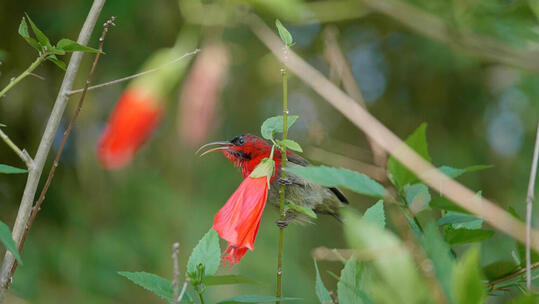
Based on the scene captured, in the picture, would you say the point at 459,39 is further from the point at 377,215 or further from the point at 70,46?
the point at 70,46

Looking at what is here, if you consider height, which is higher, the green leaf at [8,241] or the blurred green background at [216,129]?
the blurred green background at [216,129]

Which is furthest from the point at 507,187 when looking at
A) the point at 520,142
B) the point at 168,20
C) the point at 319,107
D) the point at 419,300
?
the point at 419,300

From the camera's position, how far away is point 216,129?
7.40 ft

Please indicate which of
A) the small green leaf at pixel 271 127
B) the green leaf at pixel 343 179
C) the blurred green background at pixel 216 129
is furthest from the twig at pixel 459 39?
the green leaf at pixel 343 179

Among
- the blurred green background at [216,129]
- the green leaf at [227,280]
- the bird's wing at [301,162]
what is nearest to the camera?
the green leaf at [227,280]

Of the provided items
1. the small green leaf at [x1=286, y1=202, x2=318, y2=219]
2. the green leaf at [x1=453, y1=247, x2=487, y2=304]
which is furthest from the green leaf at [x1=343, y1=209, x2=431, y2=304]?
the small green leaf at [x1=286, y1=202, x2=318, y2=219]

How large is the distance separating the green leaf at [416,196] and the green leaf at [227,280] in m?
0.14

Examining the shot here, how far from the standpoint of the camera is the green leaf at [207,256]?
56 centimetres

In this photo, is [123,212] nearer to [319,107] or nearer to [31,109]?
[31,109]

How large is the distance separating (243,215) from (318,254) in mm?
211

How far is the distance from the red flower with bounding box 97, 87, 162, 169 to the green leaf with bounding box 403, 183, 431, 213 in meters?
0.55

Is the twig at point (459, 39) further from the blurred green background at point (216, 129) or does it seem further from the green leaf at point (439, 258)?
the green leaf at point (439, 258)

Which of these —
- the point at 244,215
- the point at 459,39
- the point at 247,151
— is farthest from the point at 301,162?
the point at 244,215

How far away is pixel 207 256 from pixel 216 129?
1.70 meters
